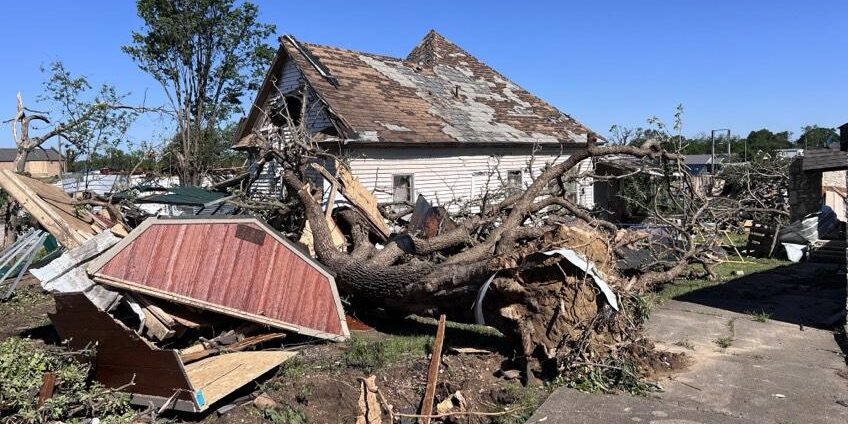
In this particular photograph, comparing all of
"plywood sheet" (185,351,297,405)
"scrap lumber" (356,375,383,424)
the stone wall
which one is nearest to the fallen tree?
"scrap lumber" (356,375,383,424)

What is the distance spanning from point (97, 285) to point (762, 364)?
290 inches

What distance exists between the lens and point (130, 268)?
6.52 meters

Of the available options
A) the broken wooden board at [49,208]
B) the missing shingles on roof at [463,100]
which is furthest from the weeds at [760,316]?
the broken wooden board at [49,208]

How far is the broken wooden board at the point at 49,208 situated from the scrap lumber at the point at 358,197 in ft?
13.0

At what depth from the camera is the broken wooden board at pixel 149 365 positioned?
5086 mm

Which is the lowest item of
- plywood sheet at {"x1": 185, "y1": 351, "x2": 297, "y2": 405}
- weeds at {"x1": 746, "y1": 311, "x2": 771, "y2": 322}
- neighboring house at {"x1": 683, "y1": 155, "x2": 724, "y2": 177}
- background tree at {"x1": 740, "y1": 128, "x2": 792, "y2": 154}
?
weeds at {"x1": 746, "y1": 311, "x2": 771, "y2": 322}

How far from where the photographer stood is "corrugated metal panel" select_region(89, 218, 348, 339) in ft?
21.5

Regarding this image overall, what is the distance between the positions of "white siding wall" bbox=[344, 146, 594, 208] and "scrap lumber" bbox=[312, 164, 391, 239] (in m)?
1.81

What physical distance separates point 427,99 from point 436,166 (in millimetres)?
2574

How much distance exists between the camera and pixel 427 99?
16812mm

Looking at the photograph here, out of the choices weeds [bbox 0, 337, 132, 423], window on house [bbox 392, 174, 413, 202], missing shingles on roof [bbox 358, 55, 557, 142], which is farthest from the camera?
missing shingles on roof [bbox 358, 55, 557, 142]

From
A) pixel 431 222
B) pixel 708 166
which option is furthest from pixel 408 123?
pixel 708 166

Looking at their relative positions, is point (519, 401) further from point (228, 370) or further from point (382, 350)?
point (228, 370)

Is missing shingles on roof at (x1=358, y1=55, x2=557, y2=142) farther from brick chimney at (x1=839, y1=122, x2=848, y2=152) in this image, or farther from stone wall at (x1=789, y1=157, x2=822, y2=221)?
brick chimney at (x1=839, y1=122, x2=848, y2=152)
